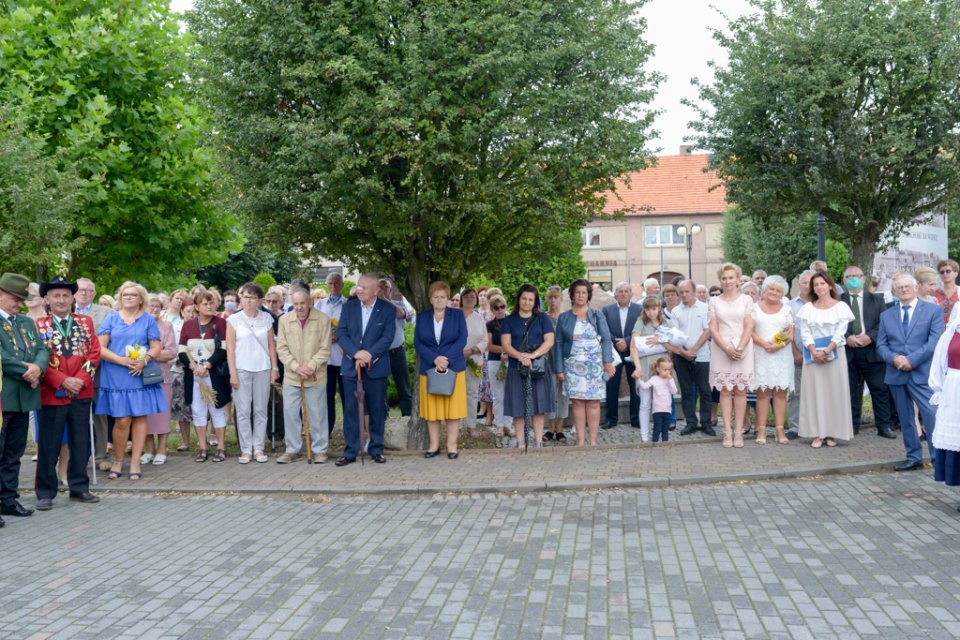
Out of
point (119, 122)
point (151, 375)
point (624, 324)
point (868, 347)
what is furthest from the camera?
point (119, 122)

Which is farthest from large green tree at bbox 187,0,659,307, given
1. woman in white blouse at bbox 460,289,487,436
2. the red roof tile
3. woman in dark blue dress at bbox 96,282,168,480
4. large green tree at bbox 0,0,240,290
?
the red roof tile

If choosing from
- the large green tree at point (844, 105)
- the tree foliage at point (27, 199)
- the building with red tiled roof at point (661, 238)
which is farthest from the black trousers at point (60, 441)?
the building with red tiled roof at point (661, 238)

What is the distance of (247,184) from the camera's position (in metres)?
9.69

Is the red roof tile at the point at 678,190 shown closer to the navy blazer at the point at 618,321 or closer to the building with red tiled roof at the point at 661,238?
the building with red tiled roof at the point at 661,238

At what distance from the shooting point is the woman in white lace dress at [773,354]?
10281 mm

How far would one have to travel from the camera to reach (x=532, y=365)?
1006 centimetres

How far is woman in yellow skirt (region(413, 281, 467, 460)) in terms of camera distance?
9875mm

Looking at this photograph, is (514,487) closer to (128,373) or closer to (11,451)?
(128,373)

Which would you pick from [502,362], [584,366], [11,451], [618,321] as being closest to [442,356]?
[502,362]

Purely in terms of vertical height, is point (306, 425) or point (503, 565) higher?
point (306, 425)

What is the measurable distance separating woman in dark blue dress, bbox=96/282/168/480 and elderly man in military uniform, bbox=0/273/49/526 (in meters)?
1.35

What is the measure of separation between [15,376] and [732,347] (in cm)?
754

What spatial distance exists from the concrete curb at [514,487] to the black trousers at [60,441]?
2.07 feet

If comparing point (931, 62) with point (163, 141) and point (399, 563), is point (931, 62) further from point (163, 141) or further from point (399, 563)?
point (163, 141)
